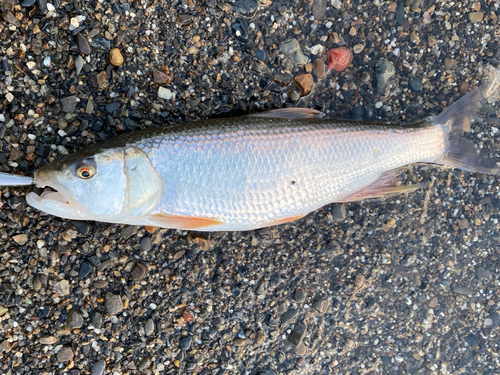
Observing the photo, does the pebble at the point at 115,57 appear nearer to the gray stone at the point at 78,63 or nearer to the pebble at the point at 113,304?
the gray stone at the point at 78,63

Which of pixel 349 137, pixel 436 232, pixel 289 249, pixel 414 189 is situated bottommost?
pixel 289 249

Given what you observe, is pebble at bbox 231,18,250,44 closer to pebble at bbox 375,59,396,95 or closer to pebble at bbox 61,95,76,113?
pebble at bbox 375,59,396,95

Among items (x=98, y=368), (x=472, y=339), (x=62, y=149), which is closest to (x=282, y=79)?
(x=62, y=149)

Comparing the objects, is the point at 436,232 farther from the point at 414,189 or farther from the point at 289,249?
the point at 289,249

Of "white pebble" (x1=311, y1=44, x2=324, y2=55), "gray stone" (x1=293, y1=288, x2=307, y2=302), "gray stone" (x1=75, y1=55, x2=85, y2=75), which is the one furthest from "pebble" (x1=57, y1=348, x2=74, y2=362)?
"white pebble" (x1=311, y1=44, x2=324, y2=55)

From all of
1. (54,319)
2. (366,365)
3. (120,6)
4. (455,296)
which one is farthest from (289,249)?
(120,6)

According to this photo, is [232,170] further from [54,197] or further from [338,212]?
Answer: [54,197]

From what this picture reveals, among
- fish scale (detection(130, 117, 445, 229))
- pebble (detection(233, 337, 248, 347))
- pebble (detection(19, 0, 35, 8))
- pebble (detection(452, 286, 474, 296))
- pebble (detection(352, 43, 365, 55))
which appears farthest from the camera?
pebble (detection(452, 286, 474, 296))
